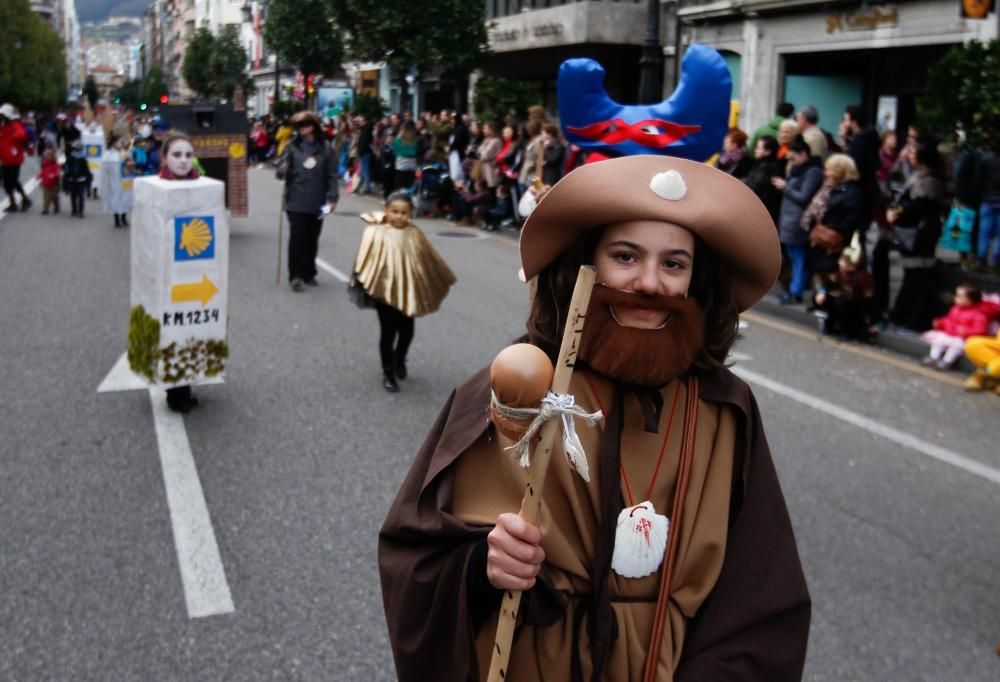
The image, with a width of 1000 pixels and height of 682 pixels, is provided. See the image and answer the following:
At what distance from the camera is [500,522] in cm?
193

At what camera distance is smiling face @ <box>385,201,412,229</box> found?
7.61 m

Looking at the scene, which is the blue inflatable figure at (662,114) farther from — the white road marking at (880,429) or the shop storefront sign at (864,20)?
the shop storefront sign at (864,20)

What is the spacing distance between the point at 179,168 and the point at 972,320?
6.14 meters

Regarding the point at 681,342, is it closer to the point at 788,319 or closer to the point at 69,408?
the point at 69,408

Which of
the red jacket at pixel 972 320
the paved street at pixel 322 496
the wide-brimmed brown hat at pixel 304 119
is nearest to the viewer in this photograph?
the paved street at pixel 322 496

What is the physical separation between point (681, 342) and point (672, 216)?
0.24m

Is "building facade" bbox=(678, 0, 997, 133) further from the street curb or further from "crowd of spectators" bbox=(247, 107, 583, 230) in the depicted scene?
the street curb

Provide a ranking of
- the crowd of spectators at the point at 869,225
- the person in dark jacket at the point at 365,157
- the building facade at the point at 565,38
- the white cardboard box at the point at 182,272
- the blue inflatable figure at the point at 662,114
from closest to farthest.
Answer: the blue inflatable figure at the point at 662,114
the white cardboard box at the point at 182,272
the crowd of spectators at the point at 869,225
the person in dark jacket at the point at 365,157
the building facade at the point at 565,38

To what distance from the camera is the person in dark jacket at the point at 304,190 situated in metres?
12.1

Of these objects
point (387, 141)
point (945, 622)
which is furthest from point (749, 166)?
point (387, 141)

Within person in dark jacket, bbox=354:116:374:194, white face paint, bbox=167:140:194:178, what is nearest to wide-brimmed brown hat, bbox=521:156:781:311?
white face paint, bbox=167:140:194:178

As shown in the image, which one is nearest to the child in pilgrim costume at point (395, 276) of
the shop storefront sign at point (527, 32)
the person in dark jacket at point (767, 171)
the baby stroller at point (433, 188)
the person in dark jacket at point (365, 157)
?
the person in dark jacket at point (767, 171)

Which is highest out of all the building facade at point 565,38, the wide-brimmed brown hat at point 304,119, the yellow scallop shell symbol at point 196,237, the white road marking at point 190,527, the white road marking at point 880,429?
the building facade at point 565,38

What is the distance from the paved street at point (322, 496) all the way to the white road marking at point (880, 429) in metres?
0.03
